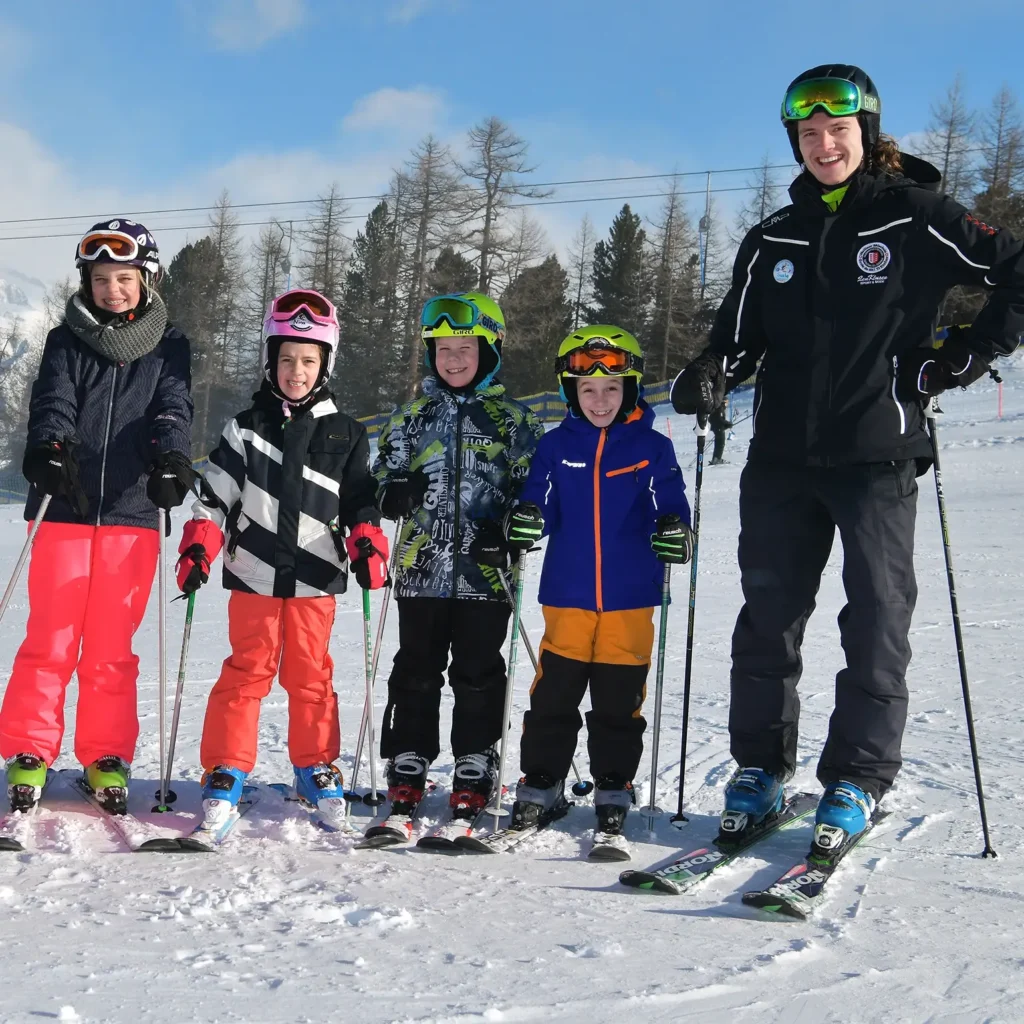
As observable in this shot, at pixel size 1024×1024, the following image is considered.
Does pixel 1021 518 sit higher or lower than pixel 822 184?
lower

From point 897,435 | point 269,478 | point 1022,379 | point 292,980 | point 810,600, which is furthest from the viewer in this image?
point 1022,379

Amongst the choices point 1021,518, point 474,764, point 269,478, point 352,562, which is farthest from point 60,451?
point 1021,518

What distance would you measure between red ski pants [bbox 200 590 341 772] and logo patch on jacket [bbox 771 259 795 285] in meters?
1.95

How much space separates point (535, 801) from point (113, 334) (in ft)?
7.48

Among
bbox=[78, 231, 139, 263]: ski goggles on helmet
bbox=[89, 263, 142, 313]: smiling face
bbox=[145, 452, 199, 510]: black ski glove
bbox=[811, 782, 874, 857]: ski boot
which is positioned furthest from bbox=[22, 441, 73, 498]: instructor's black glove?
bbox=[811, 782, 874, 857]: ski boot

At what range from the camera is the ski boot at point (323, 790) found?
138 inches

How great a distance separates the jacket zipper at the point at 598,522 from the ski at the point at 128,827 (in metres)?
1.60

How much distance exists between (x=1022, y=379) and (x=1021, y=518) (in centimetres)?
1665

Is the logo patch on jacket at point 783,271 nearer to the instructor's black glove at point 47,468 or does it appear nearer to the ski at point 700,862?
the ski at point 700,862

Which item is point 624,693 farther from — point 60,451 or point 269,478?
point 60,451

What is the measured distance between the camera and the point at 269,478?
370cm

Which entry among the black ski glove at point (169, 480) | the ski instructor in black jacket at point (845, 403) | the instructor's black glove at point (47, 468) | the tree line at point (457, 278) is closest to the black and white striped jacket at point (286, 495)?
the black ski glove at point (169, 480)

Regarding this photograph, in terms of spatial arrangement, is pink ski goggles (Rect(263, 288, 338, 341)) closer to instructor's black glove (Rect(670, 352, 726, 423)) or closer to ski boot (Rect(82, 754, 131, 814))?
instructor's black glove (Rect(670, 352, 726, 423))

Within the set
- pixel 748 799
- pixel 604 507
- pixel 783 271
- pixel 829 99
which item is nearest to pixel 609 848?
pixel 748 799
